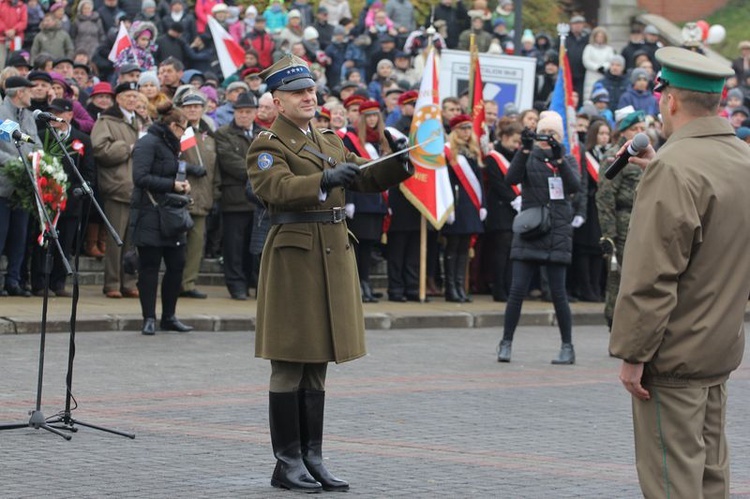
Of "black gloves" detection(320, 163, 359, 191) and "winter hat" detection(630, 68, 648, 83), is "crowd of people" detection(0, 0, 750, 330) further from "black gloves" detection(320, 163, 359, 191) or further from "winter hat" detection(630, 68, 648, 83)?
"black gloves" detection(320, 163, 359, 191)

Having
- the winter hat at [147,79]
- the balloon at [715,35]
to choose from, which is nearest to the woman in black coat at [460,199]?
the winter hat at [147,79]

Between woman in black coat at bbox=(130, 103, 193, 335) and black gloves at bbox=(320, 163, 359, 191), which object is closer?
black gloves at bbox=(320, 163, 359, 191)

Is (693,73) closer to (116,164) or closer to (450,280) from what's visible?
(116,164)

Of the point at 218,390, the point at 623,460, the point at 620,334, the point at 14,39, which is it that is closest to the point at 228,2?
the point at 14,39

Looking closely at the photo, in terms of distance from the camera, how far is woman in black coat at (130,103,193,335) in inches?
567

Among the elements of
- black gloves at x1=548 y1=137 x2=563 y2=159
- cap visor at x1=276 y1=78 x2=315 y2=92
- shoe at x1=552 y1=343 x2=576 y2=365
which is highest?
cap visor at x1=276 y1=78 x2=315 y2=92

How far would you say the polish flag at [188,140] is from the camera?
16500 millimetres

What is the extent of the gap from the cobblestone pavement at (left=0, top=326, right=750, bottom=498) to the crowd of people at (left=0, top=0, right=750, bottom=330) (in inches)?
45.0

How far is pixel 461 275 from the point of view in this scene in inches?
739

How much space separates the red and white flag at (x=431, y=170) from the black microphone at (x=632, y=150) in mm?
11645

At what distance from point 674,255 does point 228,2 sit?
21.9 metres

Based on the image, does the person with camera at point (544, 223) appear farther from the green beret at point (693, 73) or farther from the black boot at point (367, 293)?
the green beret at point (693, 73)

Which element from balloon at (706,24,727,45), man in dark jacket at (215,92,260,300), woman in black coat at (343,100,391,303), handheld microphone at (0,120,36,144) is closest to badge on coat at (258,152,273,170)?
handheld microphone at (0,120,36,144)

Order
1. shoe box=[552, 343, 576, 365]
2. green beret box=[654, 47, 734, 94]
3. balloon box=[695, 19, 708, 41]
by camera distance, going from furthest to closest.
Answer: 1. balloon box=[695, 19, 708, 41]
2. shoe box=[552, 343, 576, 365]
3. green beret box=[654, 47, 734, 94]
